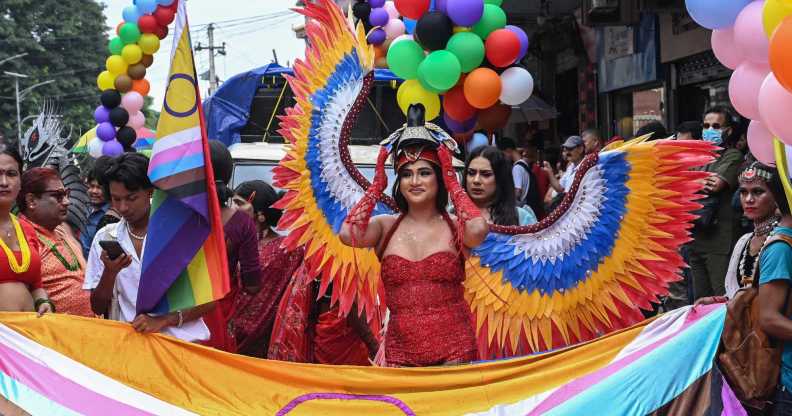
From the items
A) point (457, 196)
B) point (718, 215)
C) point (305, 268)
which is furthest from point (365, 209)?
point (718, 215)

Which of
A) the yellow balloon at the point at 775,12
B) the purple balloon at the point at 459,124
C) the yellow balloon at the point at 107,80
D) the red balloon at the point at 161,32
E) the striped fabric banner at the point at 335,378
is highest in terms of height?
the red balloon at the point at 161,32

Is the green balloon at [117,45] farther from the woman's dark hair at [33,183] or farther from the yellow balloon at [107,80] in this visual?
the woman's dark hair at [33,183]

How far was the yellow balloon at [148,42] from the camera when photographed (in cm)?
1365

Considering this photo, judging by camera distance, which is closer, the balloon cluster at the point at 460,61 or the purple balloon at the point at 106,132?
the balloon cluster at the point at 460,61

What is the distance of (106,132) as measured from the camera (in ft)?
45.0

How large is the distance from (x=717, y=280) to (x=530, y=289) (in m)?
2.79

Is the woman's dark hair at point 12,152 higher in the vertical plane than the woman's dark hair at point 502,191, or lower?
higher

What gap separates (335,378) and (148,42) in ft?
32.2

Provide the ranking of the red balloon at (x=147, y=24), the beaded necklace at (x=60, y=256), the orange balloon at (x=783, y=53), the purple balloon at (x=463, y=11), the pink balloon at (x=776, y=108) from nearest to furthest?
the orange balloon at (x=783, y=53)
the pink balloon at (x=776, y=108)
the beaded necklace at (x=60, y=256)
the purple balloon at (x=463, y=11)
the red balloon at (x=147, y=24)

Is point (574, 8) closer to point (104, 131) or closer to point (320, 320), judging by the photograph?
point (104, 131)

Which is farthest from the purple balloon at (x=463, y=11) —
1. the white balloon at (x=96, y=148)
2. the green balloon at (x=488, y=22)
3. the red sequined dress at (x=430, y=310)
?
the white balloon at (x=96, y=148)

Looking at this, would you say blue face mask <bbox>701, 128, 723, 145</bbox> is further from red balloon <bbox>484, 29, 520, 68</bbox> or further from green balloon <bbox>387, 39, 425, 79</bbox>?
green balloon <bbox>387, 39, 425, 79</bbox>

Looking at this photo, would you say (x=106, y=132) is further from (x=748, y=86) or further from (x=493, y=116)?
(x=748, y=86)

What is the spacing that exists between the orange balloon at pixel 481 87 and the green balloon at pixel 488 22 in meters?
0.31
